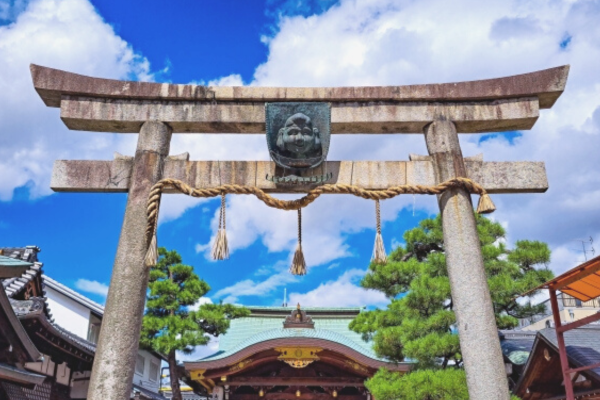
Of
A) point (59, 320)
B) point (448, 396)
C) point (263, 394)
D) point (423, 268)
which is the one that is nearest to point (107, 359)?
point (448, 396)

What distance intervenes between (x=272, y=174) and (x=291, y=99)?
2.84 feet

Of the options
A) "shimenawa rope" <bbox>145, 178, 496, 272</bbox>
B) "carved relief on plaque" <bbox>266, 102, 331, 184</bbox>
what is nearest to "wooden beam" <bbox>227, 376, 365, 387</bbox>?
"shimenawa rope" <bbox>145, 178, 496, 272</bbox>

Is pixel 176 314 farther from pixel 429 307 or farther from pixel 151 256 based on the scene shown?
pixel 151 256

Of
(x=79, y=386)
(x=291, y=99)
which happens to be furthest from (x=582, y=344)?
(x=79, y=386)

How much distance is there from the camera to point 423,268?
10055 mm

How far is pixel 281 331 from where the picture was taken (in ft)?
46.1

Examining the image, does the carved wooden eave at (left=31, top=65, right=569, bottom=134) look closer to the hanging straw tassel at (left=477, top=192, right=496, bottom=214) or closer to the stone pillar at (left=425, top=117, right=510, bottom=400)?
the stone pillar at (left=425, top=117, right=510, bottom=400)

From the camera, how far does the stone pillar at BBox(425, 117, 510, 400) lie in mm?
4758

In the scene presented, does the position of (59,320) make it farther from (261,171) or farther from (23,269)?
(261,171)

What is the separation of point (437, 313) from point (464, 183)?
14.4 ft

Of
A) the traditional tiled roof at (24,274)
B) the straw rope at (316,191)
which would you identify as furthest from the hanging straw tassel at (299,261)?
the traditional tiled roof at (24,274)

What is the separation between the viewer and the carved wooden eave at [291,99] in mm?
5727

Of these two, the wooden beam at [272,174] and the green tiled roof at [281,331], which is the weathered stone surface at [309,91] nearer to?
the wooden beam at [272,174]

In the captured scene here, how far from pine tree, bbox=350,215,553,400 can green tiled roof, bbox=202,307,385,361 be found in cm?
290
